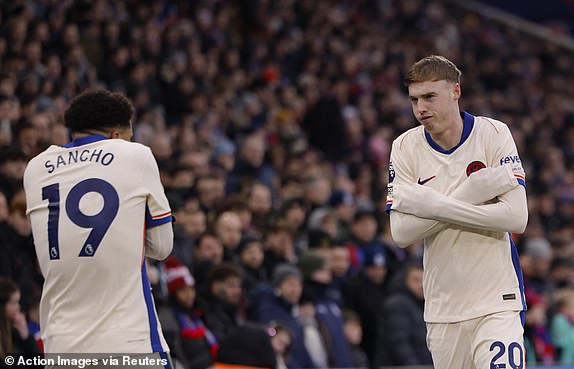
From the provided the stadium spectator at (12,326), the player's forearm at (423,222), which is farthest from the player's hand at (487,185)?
the stadium spectator at (12,326)

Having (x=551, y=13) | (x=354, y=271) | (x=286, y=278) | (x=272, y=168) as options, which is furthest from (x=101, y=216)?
(x=551, y=13)

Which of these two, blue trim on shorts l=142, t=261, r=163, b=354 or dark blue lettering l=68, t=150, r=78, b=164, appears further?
dark blue lettering l=68, t=150, r=78, b=164

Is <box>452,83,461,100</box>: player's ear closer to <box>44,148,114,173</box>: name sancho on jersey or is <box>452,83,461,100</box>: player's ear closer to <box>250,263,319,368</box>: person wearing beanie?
<box>44,148,114,173</box>: name sancho on jersey

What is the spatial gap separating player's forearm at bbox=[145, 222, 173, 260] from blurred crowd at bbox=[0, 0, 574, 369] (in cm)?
255

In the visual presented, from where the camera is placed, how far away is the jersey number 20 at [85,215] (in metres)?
5.30

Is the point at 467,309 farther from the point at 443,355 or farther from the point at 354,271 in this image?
the point at 354,271

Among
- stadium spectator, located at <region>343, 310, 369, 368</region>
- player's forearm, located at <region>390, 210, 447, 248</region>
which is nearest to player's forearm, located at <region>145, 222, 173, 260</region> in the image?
player's forearm, located at <region>390, 210, 447, 248</region>

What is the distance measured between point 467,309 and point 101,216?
2252 millimetres

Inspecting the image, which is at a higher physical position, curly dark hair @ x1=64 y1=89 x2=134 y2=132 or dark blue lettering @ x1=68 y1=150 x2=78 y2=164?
curly dark hair @ x1=64 y1=89 x2=134 y2=132

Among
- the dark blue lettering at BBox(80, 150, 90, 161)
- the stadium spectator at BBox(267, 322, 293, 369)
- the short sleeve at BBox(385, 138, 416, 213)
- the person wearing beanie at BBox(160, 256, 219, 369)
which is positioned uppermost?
the dark blue lettering at BBox(80, 150, 90, 161)

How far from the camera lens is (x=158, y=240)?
215 inches

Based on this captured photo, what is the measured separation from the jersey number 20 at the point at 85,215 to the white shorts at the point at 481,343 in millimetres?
2162

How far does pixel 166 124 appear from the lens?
51.8 feet

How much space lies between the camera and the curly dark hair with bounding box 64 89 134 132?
5.54 meters
